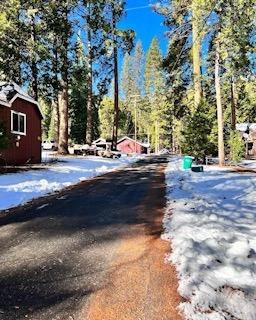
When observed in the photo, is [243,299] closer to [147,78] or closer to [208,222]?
[208,222]

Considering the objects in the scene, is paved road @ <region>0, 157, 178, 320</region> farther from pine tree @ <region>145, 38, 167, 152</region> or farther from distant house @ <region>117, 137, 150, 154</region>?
distant house @ <region>117, 137, 150, 154</region>

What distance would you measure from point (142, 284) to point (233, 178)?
11479 millimetres

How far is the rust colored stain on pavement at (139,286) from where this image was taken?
172 inches

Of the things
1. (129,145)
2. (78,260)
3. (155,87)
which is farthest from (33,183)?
(129,145)

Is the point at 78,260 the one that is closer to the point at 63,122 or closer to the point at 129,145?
the point at 63,122

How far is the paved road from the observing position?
→ 14.8ft

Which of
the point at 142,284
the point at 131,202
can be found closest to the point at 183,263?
the point at 142,284

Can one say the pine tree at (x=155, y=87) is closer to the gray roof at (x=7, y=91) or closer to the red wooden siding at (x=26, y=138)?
the red wooden siding at (x=26, y=138)

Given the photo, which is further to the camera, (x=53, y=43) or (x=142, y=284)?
(x=53, y=43)

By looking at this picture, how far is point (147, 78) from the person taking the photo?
98.4m

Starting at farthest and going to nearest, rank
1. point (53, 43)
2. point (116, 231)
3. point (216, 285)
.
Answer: point (53, 43) → point (116, 231) → point (216, 285)

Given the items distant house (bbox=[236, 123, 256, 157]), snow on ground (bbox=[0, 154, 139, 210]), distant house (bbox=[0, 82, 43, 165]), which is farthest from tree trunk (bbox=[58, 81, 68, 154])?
distant house (bbox=[236, 123, 256, 157])

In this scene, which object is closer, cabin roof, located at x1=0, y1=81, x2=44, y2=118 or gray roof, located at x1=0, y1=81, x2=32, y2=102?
cabin roof, located at x1=0, y1=81, x2=44, y2=118

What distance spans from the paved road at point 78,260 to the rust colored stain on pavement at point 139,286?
11 millimetres
